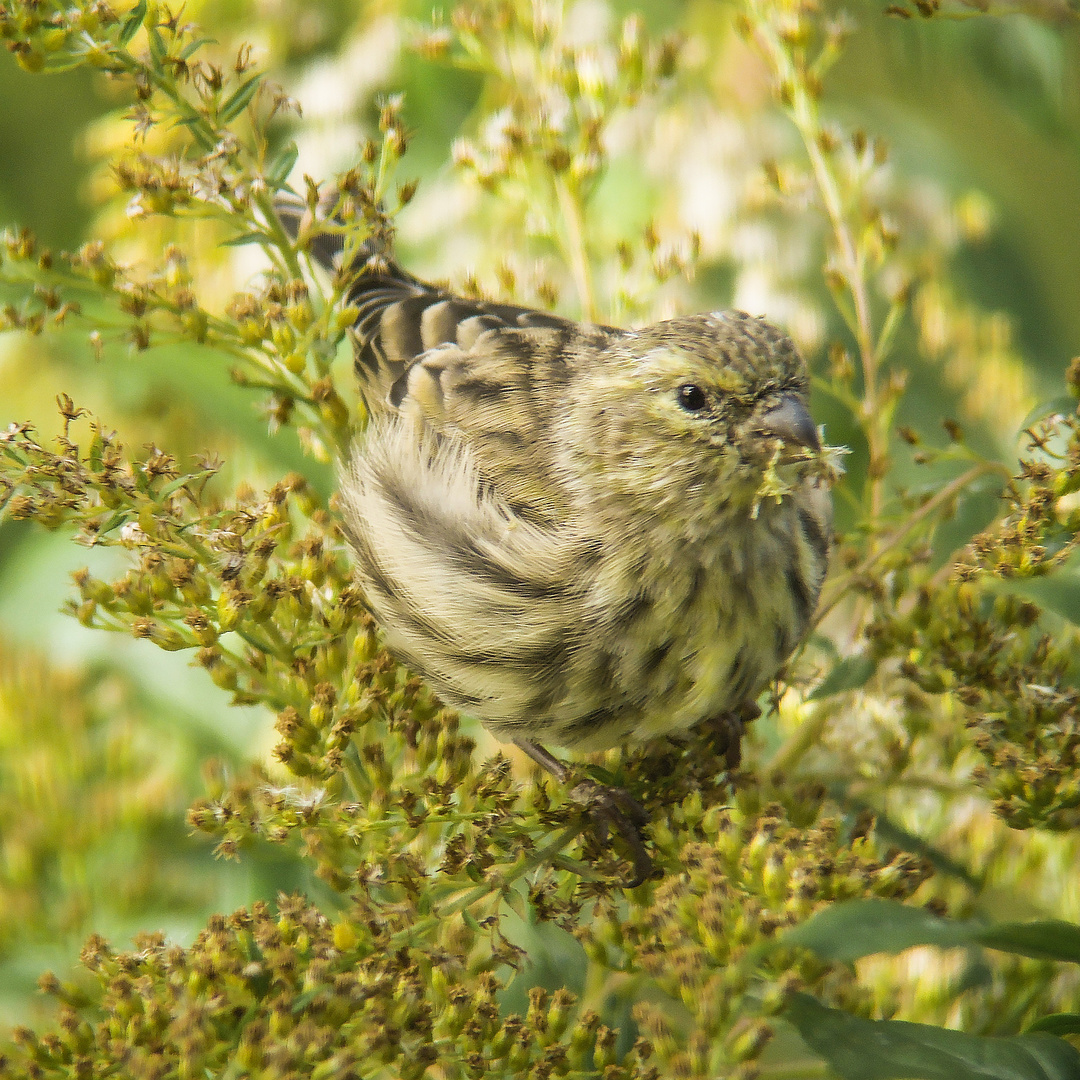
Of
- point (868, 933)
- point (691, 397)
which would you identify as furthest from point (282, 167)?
point (868, 933)

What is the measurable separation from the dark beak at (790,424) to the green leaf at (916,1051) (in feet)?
3.11

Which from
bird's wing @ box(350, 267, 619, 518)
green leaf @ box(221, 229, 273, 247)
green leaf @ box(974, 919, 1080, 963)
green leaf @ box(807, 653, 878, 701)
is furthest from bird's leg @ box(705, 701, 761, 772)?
green leaf @ box(221, 229, 273, 247)

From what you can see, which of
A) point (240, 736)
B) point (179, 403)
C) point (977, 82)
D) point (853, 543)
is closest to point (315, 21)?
point (179, 403)

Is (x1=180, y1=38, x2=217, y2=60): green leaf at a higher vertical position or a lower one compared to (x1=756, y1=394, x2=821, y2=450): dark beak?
higher

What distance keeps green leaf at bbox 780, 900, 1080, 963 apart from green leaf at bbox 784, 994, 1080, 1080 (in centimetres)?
15

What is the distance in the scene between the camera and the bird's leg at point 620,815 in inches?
68.5

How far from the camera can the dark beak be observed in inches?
81.5

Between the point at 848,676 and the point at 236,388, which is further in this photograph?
the point at 236,388

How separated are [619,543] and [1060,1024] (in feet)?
3.37

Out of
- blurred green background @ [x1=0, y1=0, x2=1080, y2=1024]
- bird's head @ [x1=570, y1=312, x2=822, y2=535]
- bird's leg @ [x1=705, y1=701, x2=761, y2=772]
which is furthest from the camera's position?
blurred green background @ [x1=0, y1=0, x2=1080, y2=1024]

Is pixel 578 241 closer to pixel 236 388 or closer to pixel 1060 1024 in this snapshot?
pixel 236 388

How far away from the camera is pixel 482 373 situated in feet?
8.13

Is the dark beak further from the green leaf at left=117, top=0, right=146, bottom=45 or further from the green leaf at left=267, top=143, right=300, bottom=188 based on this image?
the green leaf at left=117, top=0, right=146, bottom=45

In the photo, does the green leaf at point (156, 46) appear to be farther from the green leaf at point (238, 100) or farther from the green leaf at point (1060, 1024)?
the green leaf at point (1060, 1024)
